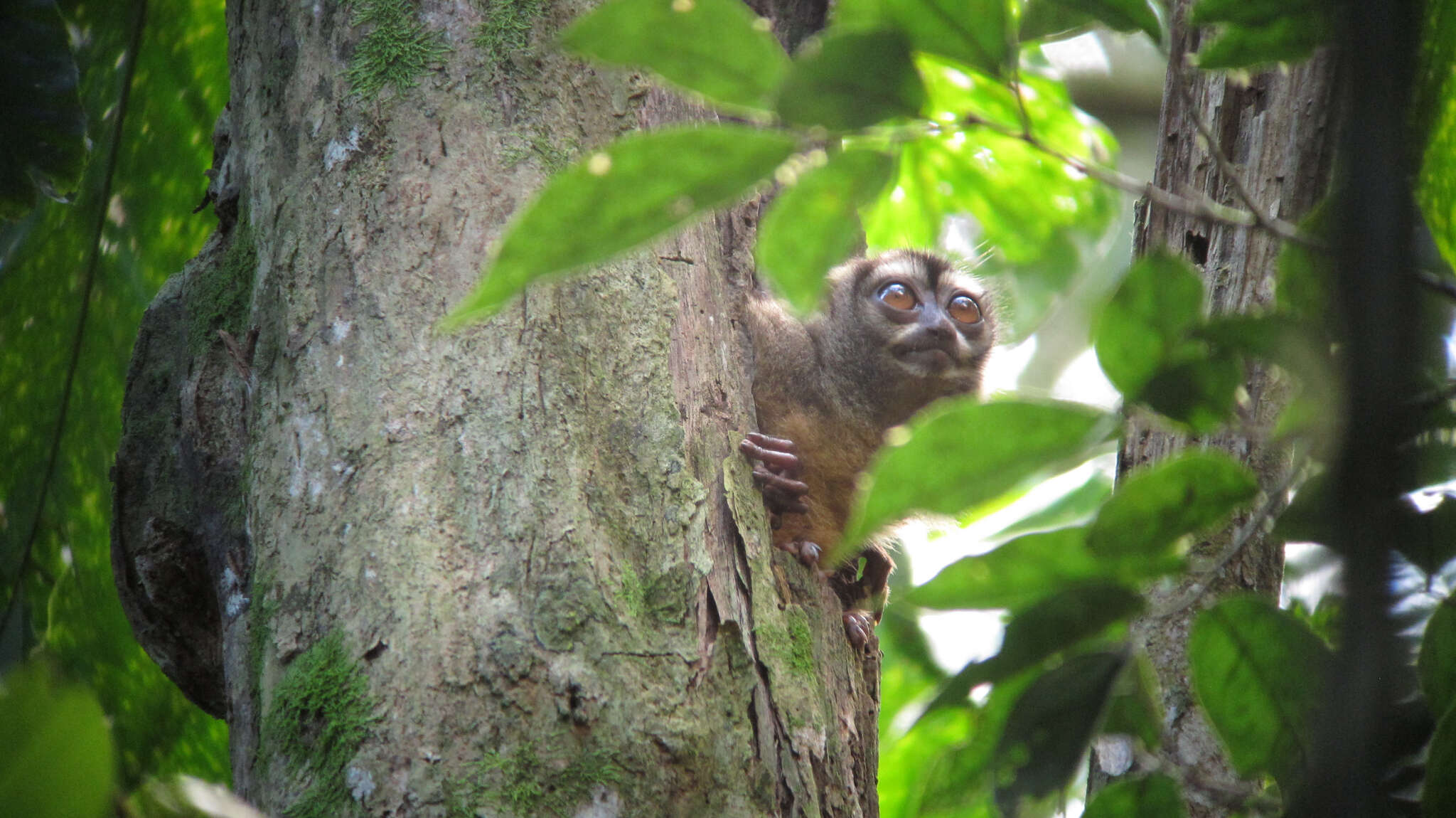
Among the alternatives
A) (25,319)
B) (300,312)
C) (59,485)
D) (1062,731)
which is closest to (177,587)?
(300,312)

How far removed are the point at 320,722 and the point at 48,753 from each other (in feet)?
3.61

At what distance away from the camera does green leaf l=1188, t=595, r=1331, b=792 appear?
1.08m

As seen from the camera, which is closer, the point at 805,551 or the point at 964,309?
the point at 805,551

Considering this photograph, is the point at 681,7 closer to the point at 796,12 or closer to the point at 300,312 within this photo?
the point at 300,312

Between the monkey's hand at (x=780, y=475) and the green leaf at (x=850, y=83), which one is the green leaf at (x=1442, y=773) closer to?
the green leaf at (x=850, y=83)

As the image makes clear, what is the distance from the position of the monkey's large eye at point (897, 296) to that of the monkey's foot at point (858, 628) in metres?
1.71

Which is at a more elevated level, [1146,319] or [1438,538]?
[1146,319]

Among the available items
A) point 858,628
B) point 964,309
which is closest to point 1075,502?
point 964,309

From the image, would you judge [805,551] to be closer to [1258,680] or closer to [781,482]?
[781,482]

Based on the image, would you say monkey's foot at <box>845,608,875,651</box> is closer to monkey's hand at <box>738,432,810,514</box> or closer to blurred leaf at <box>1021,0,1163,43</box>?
monkey's hand at <box>738,432,810,514</box>

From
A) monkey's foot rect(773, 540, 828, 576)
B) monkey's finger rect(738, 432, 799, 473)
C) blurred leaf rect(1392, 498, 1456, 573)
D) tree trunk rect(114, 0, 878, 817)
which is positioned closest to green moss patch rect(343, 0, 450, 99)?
tree trunk rect(114, 0, 878, 817)

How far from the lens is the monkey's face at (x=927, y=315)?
13.0 ft

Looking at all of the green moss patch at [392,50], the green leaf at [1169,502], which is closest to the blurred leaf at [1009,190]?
the green moss patch at [392,50]

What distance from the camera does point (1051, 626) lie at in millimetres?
1000
